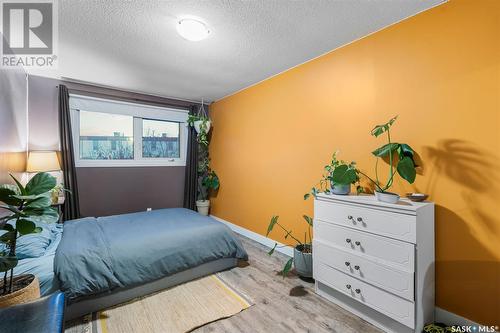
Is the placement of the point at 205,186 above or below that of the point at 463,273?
above

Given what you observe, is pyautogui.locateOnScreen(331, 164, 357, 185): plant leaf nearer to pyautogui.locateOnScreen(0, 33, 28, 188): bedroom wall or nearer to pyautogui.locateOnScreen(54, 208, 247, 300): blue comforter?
pyautogui.locateOnScreen(54, 208, 247, 300): blue comforter

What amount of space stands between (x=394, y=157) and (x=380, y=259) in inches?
35.0

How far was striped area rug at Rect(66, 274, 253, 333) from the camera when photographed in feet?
5.69

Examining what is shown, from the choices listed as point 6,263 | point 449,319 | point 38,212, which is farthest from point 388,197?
point 6,263

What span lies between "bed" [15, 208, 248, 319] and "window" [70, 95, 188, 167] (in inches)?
54.4

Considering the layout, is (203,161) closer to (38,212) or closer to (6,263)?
(38,212)

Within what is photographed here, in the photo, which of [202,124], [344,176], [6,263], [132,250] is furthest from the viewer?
[202,124]

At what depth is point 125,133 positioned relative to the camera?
3969 mm

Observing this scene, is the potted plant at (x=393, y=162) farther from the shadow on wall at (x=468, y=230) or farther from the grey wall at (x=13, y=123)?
the grey wall at (x=13, y=123)

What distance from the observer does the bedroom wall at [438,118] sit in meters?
1.55

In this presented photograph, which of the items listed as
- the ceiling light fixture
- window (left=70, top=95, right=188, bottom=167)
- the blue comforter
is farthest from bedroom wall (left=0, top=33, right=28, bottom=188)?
the ceiling light fixture

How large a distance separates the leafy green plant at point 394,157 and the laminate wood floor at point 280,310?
3.63ft

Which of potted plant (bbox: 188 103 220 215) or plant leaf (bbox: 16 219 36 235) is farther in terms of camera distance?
potted plant (bbox: 188 103 220 215)

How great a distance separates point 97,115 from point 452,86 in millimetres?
4491
